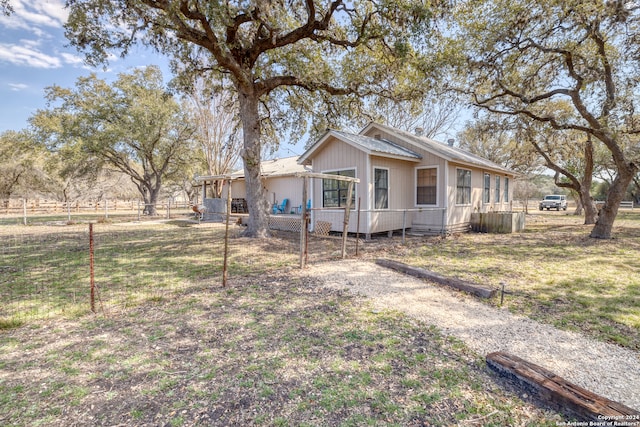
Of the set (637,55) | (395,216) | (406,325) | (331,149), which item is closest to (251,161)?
(331,149)

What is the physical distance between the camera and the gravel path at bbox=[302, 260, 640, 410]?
8.52 feet

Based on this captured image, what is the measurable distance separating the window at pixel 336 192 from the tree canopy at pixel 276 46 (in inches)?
90.4

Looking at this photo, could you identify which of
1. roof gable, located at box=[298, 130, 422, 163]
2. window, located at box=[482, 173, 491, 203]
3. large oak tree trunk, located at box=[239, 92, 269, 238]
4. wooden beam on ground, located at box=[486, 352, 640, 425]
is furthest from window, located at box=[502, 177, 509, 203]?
wooden beam on ground, located at box=[486, 352, 640, 425]

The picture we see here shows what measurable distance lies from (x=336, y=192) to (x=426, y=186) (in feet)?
12.1

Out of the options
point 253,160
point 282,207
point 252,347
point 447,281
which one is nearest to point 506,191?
point 282,207

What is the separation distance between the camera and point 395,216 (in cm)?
1134

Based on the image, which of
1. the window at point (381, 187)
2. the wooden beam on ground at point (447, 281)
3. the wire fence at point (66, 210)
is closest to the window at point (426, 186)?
the window at point (381, 187)

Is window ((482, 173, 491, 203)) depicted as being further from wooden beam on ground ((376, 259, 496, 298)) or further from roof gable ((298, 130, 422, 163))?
wooden beam on ground ((376, 259, 496, 298))

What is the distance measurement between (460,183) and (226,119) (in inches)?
636

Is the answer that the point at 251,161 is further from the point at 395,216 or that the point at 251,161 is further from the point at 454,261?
the point at 454,261

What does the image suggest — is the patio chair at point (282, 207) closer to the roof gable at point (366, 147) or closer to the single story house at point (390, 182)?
the single story house at point (390, 182)

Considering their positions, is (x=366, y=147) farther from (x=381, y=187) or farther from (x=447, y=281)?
(x=447, y=281)

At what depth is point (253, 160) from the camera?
9.53 m

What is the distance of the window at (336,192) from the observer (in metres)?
10.6
